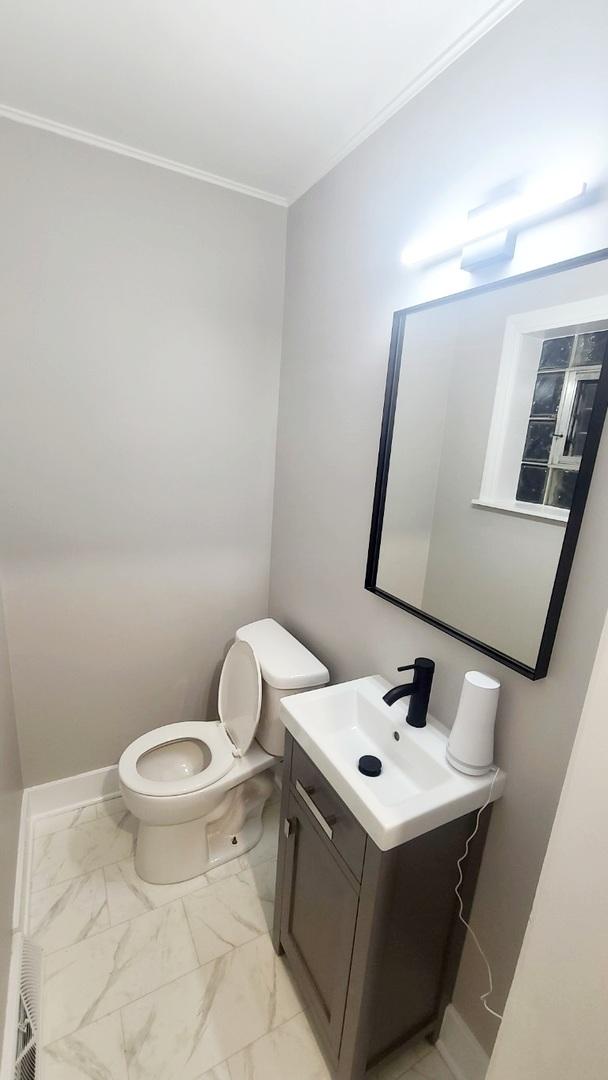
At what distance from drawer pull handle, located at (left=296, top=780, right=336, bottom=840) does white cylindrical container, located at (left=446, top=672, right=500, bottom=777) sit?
35cm

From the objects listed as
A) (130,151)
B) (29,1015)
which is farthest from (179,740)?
(130,151)

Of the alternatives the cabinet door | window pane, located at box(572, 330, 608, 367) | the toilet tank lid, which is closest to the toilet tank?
the toilet tank lid

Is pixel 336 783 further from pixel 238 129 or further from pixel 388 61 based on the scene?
pixel 238 129

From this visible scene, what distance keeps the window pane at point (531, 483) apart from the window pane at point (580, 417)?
2.7 inches

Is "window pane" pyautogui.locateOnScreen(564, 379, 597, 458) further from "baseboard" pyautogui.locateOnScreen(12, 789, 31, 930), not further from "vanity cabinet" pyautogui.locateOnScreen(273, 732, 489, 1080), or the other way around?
"baseboard" pyautogui.locateOnScreen(12, 789, 31, 930)

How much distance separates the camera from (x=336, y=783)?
1060 millimetres

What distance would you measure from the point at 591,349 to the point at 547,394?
106 millimetres

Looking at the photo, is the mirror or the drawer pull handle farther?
the drawer pull handle

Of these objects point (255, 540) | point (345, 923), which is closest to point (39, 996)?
point (345, 923)

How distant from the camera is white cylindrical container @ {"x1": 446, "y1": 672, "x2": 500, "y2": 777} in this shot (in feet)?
3.30

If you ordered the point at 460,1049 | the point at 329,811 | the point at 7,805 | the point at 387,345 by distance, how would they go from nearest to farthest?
the point at 329,811, the point at 460,1049, the point at 387,345, the point at 7,805

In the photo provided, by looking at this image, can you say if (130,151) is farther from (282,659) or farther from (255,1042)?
(255,1042)

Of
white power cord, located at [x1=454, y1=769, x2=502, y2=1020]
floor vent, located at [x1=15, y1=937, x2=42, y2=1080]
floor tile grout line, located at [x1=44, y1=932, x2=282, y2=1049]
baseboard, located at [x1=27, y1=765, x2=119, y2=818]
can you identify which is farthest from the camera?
baseboard, located at [x1=27, y1=765, x2=119, y2=818]

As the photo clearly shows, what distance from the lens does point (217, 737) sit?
1.86 m
